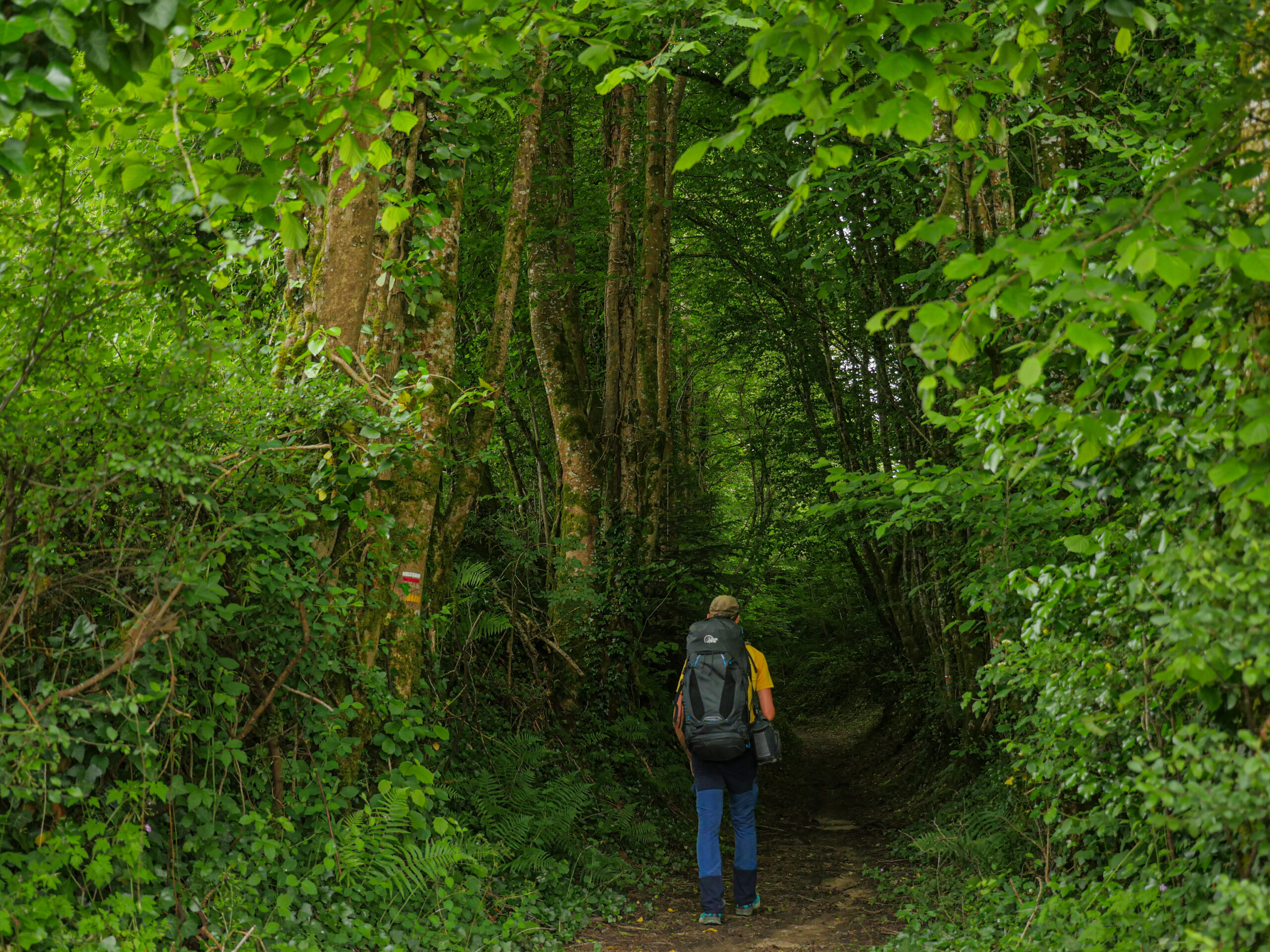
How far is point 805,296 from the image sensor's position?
604 inches

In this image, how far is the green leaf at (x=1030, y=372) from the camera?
2.60m

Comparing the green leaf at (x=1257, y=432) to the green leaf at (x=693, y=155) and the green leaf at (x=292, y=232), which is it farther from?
the green leaf at (x=292, y=232)

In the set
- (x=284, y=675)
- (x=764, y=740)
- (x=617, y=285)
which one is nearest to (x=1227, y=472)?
(x=284, y=675)

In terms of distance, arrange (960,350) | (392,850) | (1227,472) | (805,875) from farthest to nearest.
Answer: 1. (805,875)
2. (392,850)
3. (960,350)
4. (1227,472)

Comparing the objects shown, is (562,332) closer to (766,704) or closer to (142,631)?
(766,704)

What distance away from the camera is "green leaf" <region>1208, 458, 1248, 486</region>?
9.39 feet

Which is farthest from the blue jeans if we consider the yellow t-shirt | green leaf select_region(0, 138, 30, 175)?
green leaf select_region(0, 138, 30, 175)

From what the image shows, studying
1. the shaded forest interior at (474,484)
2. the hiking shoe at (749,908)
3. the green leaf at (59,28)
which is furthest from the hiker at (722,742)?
the green leaf at (59,28)

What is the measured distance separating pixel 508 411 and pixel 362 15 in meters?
10.8

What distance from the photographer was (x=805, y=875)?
8938mm

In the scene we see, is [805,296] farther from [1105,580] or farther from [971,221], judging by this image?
[1105,580]

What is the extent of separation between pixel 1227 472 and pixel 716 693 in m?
4.84

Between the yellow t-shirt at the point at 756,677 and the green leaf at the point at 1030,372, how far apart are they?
4.97 m

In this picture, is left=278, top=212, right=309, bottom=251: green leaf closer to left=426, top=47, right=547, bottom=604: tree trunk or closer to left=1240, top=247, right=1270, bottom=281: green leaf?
left=1240, top=247, right=1270, bottom=281: green leaf
